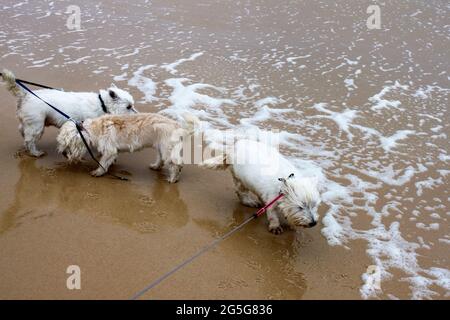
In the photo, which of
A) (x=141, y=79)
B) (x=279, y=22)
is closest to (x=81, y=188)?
(x=141, y=79)

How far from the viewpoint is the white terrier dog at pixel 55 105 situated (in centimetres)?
527

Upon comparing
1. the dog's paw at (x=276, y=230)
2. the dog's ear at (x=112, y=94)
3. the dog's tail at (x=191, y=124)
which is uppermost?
the dog's ear at (x=112, y=94)

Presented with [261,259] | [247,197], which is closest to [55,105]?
[247,197]

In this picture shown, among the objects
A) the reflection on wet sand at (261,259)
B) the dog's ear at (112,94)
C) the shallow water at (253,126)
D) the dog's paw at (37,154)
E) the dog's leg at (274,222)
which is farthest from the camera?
the dog's ear at (112,94)

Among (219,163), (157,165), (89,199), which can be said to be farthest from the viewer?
(157,165)

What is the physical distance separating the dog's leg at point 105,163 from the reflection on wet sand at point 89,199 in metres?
0.08

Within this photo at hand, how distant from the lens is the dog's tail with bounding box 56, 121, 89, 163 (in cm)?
514

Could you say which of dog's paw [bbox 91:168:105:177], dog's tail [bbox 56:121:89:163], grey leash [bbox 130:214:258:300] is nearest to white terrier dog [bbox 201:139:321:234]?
grey leash [bbox 130:214:258:300]

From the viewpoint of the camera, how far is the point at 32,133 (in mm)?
5324

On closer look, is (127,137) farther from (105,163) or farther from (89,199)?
(89,199)

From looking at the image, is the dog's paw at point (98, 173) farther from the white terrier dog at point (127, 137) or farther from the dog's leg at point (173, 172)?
the dog's leg at point (173, 172)

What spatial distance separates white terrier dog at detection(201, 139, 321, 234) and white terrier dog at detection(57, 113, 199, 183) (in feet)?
1.71

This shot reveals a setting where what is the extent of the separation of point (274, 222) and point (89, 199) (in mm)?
2136

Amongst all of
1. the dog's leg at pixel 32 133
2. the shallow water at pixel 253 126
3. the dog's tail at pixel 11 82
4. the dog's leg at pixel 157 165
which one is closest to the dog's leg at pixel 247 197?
the shallow water at pixel 253 126
